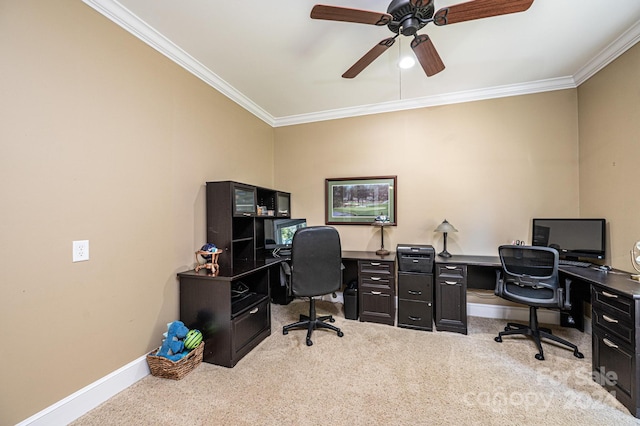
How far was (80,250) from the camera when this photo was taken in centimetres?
165

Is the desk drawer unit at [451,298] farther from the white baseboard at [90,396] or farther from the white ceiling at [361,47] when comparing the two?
the white baseboard at [90,396]

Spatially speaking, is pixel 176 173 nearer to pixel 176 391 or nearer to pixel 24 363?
pixel 24 363

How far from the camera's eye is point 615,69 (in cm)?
237

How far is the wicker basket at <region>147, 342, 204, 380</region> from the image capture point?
6.39 ft

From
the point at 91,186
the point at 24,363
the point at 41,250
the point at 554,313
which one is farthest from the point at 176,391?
the point at 554,313

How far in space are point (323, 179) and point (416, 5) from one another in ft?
8.35

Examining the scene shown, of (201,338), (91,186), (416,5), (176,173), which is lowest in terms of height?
(201,338)

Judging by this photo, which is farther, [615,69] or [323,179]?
[323,179]

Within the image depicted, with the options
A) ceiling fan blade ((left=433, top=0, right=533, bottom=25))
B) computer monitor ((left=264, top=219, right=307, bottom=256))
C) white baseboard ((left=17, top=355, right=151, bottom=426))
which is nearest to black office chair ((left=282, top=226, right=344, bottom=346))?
computer monitor ((left=264, top=219, right=307, bottom=256))

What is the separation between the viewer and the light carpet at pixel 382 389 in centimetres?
160

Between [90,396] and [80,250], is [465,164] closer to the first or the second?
[80,250]

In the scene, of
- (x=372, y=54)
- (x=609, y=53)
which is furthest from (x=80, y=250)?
(x=609, y=53)

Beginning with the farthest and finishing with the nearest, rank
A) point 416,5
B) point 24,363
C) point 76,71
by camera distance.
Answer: point 76,71
point 416,5
point 24,363

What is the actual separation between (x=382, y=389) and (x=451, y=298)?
53.5 inches
